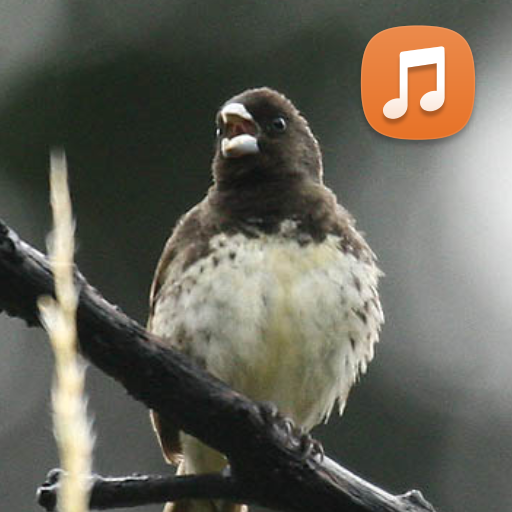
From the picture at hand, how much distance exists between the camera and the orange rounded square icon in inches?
175

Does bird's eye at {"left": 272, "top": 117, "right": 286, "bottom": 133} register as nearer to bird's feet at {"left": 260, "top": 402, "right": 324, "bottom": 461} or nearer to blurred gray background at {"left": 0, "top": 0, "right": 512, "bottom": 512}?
bird's feet at {"left": 260, "top": 402, "right": 324, "bottom": 461}

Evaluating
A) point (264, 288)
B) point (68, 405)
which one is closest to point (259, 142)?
point (264, 288)

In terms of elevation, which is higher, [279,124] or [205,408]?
[279,124]

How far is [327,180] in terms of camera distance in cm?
996

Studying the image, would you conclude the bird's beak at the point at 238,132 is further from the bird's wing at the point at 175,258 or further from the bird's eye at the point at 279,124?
the bird's wing at the point at 175,258

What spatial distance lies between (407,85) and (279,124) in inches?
18.9

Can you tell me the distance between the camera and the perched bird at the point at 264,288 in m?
4.11

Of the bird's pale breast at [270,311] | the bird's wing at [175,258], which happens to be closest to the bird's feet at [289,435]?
the bird's pale breast at [270,311]

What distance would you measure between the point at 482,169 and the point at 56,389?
8.91m

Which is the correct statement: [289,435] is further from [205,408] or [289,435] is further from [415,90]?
[415,90]

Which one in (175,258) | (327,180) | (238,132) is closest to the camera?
(175,258)

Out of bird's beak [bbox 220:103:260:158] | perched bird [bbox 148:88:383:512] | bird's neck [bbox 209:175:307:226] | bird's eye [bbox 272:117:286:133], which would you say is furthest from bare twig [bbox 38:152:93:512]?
bird's eye [bbox 272:117:286:133]

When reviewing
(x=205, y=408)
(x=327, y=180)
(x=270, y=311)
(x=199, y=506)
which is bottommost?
(x=205, y=408)

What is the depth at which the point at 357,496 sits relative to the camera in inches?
135
